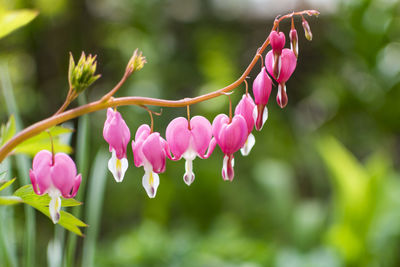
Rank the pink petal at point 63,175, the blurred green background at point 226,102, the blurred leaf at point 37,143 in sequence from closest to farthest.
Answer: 1. the pink petal at point 63,175
2. the blurred leaf at point 37,143
3. the blurred green background at point 226,102

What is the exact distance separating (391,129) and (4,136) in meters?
2.35

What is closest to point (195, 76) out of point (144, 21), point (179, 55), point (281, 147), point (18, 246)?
point (179, 55)

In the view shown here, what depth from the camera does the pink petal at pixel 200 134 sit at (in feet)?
1.57

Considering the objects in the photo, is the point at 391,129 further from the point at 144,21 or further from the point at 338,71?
the point at 144,21

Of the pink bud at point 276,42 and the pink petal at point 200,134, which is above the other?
the pink bud at point 276,42

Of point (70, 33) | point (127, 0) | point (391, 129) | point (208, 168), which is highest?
point (127, 0)

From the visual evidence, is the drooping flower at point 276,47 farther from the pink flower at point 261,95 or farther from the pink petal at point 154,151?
the pink petal at point 154,151

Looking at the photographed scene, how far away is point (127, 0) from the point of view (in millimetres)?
2510

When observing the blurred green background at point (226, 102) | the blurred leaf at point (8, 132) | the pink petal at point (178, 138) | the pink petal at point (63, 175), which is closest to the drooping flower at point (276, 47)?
the pink petal at point (178, 138)

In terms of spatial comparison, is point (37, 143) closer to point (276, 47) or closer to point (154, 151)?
point (154, 151)

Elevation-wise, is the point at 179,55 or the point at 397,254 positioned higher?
the point at 179,55

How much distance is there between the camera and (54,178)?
43cm

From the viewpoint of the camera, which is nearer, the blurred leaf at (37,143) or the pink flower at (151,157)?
the pink flower at (151,157)

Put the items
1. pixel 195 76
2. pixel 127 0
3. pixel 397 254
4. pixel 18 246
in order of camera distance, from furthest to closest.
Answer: pixel 195 76 → pixel 127 0 → pixel 18 246 → pixel 397 254
